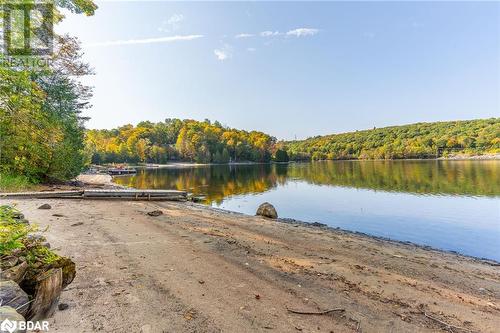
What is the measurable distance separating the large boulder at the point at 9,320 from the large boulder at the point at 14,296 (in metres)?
0.23

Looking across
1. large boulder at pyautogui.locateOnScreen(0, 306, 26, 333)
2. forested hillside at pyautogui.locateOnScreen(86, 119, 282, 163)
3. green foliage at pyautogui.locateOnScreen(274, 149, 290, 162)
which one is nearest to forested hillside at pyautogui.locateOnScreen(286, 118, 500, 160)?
green foliage at pyautogui.locateOnScreen(274, 149, 290, 162)

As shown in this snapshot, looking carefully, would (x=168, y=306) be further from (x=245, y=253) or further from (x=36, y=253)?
(x=245, y=253)

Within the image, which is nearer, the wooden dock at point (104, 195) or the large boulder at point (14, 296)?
the large boulder at point (14, 296)

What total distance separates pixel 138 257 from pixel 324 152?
17703 centimetres

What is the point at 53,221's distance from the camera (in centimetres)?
1068

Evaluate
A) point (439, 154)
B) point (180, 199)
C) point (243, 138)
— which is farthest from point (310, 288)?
point (439, 154)

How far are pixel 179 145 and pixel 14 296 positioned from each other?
138996 mm

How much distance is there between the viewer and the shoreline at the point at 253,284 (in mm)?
4691

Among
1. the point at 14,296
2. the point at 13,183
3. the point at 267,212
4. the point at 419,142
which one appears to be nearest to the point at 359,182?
the point at 267,212

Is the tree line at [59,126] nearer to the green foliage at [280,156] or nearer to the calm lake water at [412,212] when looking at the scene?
the calm lake water at [412,212]
